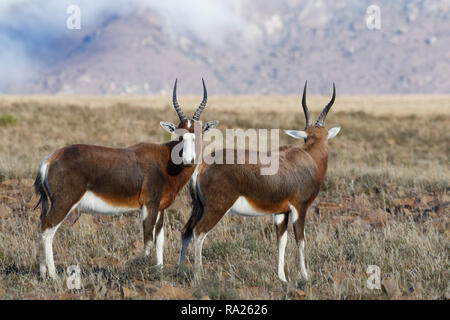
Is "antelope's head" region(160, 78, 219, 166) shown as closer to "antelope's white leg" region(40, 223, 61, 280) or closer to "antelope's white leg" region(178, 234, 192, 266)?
"antelope's white leg" region(178, 234, 192, 266)

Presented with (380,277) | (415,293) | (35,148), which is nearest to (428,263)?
(380,277)

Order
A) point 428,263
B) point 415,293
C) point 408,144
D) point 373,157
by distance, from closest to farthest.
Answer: point 415,293 < point 428,263 < point 373,157 < point 408,144

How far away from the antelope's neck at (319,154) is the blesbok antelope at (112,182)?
1595 mm

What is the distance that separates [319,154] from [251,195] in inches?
55.1

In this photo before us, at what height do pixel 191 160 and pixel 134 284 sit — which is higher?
pixel 191 160

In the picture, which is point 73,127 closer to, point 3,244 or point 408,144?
point 408,144

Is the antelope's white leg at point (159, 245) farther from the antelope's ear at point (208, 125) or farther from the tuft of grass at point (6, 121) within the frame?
the tuft of grass at point (6, 121)

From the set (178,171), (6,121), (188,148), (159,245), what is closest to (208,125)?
(178,171)

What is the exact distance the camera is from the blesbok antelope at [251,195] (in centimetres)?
616

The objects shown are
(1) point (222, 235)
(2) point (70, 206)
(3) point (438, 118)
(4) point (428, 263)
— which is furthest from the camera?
(3) point (438, 118)

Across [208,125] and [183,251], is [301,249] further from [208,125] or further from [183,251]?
[208,125]

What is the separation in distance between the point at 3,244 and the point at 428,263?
593cm

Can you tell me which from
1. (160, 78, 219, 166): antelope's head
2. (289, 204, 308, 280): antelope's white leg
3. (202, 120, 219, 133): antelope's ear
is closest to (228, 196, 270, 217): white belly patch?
(289, 204, 308, 280): antelope's white leg

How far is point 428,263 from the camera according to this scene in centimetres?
678
